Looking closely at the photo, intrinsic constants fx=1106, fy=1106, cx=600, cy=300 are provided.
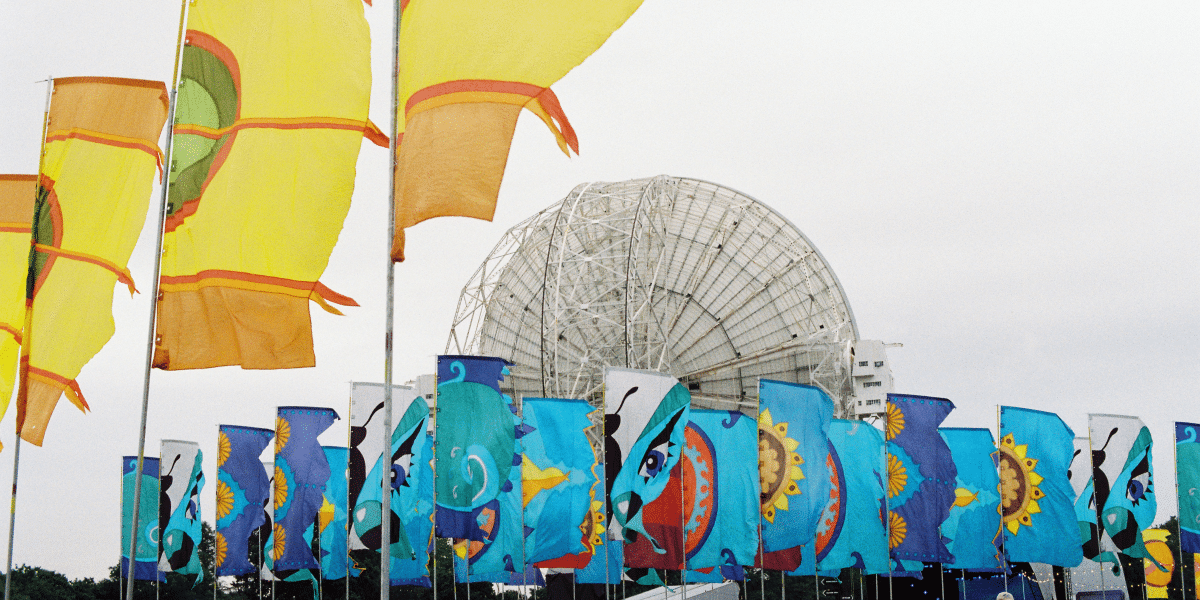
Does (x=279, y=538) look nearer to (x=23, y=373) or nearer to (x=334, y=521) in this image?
(x=334, y=521)

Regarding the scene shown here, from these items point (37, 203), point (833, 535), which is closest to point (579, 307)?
point (833, 535)

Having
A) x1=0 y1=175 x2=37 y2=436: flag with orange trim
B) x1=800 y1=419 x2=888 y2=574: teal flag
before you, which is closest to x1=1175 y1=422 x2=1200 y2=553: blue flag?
x1=800 y1=419 x2=888 y2=574: teal flag

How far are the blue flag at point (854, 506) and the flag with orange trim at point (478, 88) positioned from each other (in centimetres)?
2144

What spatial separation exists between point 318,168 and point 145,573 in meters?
31.4

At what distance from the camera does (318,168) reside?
60.7 feet

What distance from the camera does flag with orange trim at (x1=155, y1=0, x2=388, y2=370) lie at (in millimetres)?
18609

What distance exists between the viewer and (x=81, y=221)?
2366 centimetres

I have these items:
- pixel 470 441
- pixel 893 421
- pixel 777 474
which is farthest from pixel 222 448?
pixel 893 421

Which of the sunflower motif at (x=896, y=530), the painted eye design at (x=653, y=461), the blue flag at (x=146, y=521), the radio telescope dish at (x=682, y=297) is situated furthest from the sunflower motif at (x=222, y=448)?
the sunflower motif at (x=896, y=530)

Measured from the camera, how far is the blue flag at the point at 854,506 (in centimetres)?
3434

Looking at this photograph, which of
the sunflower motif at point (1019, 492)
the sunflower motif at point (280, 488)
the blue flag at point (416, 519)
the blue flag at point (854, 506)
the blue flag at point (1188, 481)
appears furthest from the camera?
the blue flag at point (1188, 481)

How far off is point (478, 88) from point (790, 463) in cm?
1865

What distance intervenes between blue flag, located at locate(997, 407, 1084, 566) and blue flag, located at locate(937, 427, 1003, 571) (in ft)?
1.83

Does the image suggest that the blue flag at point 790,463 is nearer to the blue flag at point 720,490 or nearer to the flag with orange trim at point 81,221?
the blue flag at point 720,490
